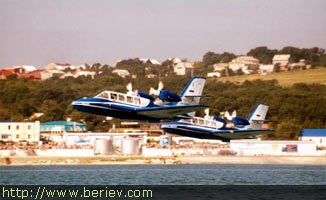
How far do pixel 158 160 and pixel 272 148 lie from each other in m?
32.9

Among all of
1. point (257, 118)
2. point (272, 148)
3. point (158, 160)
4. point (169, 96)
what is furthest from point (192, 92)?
point (272, 148)

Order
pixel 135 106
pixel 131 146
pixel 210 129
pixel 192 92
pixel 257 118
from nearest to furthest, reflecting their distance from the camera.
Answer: pixel 135 106
pixel 192 92
pixel 210 129
pixel 257 118
pixel 131 146

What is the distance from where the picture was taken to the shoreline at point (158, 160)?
16110 cm

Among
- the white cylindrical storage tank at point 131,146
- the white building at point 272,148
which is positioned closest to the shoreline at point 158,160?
the white building at point 272,148

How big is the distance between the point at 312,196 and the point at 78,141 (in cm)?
12826

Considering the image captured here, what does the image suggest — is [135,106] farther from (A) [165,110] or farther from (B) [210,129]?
(B) [210,129]

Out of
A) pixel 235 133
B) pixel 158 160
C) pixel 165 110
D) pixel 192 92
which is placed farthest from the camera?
pixel 158 160

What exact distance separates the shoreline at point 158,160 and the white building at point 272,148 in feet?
9.97

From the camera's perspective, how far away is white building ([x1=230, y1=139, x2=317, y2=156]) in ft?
570

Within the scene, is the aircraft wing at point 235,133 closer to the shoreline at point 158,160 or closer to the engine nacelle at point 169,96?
the engine nacelle at point 169,96

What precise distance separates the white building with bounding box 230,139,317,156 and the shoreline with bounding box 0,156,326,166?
304 cm

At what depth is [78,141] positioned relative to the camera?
198m

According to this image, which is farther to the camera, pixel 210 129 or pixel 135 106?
pixel 210 129

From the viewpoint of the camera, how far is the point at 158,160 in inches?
6422
